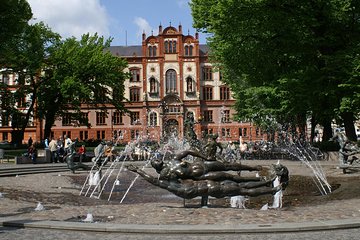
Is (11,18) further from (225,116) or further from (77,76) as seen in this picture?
(225,116)

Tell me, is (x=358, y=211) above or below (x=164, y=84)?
below

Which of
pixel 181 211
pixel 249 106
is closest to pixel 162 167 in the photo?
pixel 181 211

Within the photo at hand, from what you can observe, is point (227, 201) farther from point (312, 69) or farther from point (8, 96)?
point (8, 96)

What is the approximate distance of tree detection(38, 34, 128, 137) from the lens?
49438 mm

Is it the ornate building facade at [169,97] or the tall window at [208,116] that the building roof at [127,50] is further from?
the tall window at [208,116]

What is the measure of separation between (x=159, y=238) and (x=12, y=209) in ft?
15.6

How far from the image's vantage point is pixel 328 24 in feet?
84.8

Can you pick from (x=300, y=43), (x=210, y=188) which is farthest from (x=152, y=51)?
(x=210, y=188)

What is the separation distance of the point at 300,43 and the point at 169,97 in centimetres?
4948

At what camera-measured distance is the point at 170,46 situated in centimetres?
7669

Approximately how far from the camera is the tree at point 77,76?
162 ft

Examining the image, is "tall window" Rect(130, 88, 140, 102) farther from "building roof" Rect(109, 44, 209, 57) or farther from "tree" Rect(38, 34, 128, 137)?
"tree" Rect(38, 34, 128, 137)

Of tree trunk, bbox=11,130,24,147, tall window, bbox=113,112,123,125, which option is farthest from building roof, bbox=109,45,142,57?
tree trunk, bbox=11,130,24,147

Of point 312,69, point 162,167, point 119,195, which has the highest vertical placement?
point 312,69
